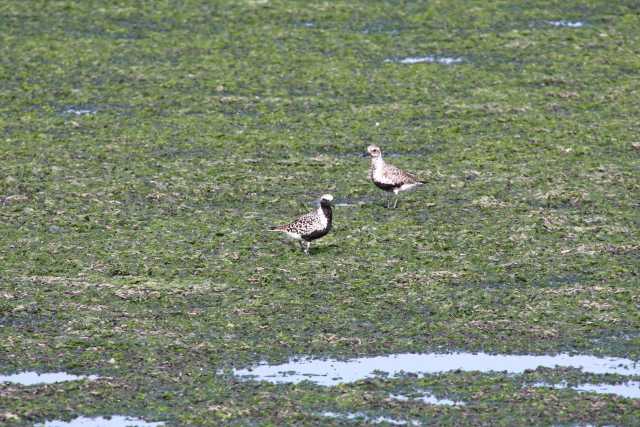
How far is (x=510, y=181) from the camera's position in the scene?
64.0 feet

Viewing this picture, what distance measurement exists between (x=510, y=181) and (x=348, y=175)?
2.62 metres

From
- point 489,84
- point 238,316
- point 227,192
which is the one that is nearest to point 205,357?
point 238,316

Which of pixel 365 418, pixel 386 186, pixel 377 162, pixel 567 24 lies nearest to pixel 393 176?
pixel 386 186

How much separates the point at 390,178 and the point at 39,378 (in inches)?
292

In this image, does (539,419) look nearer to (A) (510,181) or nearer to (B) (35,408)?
(B) (35,408)

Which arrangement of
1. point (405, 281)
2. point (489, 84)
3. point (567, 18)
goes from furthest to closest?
1. point (567, 18)
2. point (489, 84)
3. point (405, 281)

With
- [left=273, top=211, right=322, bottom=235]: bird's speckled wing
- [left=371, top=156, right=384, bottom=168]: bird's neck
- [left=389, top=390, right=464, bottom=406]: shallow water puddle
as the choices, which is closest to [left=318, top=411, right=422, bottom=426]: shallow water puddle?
[left=389, top=390, right=464, bottom=406]: shallow water puddle

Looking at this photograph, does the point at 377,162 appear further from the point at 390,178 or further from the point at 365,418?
the point at 365,418

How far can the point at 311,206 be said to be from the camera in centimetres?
1864

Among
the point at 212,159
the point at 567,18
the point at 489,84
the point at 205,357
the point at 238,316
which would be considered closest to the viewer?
the point at 205,357

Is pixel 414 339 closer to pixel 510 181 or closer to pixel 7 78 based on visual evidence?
pixel 510 181

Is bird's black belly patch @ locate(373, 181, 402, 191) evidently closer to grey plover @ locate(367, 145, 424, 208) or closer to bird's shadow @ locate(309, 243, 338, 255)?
grey plover @ locate(367, 145, 424, 208)

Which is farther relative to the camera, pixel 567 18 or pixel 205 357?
pixel 567 18

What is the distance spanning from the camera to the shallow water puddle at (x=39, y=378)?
41.7 feet
